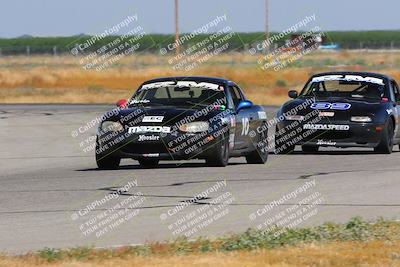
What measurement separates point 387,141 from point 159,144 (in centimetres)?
565

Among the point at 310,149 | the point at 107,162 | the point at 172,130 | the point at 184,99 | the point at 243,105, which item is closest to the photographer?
A: the point at 172,130

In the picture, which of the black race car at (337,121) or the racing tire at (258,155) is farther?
the black race car at (337,121)

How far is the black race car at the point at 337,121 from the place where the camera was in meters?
20.8

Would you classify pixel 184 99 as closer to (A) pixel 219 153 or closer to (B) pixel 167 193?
(A) pixel 219 153

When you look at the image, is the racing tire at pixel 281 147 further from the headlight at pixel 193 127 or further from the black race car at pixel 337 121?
the headlight at pixel 193 127

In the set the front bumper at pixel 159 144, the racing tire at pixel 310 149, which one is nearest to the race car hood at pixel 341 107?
the racing tire at pixel 310 149

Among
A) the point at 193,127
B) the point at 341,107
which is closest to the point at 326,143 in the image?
the point at 341,107

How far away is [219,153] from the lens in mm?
17625

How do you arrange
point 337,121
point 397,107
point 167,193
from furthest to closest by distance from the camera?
1. point 397,107
2. point 337,121
3. point 167,193

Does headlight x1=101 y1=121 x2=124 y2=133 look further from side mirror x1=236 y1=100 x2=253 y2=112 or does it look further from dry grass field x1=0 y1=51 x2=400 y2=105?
dry grass field x1=0 y1=51 x2=400 y2=105

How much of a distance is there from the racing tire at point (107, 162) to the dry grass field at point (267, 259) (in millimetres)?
8229

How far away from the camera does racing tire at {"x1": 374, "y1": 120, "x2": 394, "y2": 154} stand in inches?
835

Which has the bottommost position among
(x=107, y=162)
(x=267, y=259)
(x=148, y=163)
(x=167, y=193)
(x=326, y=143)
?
(x=326, y=143)

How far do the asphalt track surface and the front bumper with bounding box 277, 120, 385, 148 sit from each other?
0.91ft
